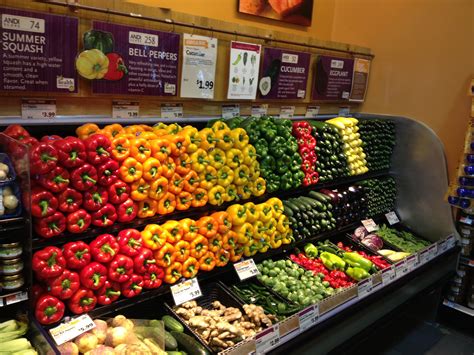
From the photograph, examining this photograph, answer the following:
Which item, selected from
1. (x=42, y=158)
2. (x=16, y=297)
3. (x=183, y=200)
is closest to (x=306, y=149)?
(x=183, y=200)

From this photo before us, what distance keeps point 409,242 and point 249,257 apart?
2.08m

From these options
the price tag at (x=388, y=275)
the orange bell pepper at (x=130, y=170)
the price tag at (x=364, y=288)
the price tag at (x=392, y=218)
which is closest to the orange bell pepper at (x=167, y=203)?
the orange bell pepper at (x=130, y=170)

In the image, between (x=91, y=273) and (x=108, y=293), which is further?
(x=108, y=293)

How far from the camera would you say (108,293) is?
2.48 meters

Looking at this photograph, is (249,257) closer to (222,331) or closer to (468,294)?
(222,331)

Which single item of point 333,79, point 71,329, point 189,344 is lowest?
point 189,344

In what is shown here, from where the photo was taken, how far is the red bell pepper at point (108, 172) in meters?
2.40

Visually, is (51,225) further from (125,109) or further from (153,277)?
(125,109)

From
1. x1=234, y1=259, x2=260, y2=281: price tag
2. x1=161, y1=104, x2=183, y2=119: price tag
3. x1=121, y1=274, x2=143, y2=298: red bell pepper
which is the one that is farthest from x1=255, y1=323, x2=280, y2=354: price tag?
x1=161, y1=104, x2=183, y2=119: price tag

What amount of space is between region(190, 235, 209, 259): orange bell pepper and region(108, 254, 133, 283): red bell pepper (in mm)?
472

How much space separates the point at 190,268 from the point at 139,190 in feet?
2.14

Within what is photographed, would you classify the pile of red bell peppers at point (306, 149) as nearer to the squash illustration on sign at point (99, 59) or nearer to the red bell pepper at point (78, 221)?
the squash illustration on sign at point (99, 59)

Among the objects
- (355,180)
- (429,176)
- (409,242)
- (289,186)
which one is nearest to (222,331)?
(289,186)

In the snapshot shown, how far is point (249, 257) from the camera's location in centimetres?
330
